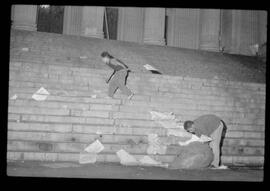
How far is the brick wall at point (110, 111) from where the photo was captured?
593 centimetres

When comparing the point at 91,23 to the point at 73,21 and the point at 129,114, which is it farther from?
the point at 129,114

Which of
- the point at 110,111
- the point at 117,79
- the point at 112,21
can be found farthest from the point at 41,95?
the point at 112,21

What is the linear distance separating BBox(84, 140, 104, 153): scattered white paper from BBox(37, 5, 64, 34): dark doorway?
496 inches

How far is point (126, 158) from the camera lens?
594cm

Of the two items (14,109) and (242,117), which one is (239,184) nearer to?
(242,117)

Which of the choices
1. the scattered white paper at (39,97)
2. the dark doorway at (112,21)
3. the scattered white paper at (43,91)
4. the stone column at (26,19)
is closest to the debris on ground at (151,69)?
the scattered white paper at (43,91)

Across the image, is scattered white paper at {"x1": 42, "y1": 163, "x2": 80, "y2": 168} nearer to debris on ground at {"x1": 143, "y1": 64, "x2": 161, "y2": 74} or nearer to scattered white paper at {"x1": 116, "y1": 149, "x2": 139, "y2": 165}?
scattered white paper at {"x1": 116, "y1": 149, "x2": 139, "y2": 165}

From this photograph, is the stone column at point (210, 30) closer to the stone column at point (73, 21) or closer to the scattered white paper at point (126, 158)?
the stone column at point (73, 21)

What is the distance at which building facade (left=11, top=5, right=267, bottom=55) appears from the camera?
50.3ft

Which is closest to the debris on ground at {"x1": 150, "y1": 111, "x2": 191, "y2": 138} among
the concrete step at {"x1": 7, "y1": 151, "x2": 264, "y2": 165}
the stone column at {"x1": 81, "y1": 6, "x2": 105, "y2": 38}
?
the concrete step at {"x1": 7, "y1": 151, "x2": 264, "y2": 165}

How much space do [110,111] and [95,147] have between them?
1215 millimetres

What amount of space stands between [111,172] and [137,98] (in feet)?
9.54

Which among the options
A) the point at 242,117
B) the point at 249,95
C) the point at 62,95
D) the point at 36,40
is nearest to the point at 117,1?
the point at 62,95

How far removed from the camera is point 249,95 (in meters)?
9.06
